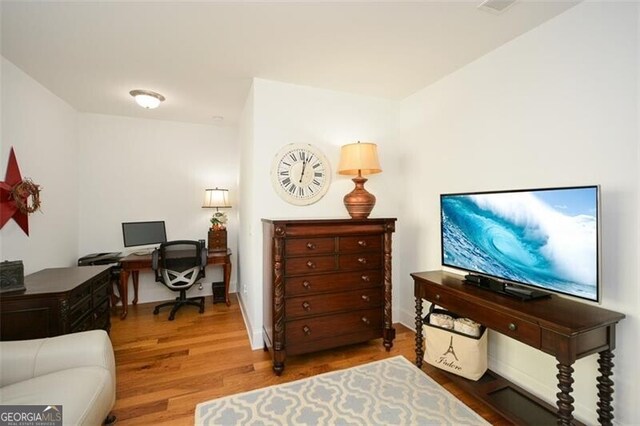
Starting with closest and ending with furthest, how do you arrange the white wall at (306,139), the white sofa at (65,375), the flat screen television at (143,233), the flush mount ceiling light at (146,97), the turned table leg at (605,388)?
the white sofa at (65,375) < the turned table leg at (605,388) < the white wall at (306,139) < the flush mount ceiling light at (146,97) < the flat screen television at (143,233)

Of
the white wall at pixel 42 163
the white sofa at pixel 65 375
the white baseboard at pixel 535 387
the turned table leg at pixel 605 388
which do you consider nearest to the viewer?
the white sofa at pixel 65 375

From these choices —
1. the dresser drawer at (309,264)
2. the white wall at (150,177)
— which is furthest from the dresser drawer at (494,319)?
the white wall at (150,177)

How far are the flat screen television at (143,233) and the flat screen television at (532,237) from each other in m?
3.63

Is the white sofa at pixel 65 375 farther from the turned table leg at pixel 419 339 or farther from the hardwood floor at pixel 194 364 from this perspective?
the turned table leg at pixel 419 339

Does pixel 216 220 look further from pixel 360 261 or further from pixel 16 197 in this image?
pixel 360 261

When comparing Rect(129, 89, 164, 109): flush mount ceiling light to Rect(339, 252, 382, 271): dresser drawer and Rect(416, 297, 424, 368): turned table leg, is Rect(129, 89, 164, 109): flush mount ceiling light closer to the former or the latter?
Rect(339, 252, 382, 271): dresser drawer

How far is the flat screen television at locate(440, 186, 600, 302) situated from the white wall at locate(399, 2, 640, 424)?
0.82 ft

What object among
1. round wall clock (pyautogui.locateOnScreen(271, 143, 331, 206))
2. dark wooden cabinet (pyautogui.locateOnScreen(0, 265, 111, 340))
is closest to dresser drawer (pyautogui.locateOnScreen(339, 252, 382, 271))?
round wall clock (pyautogui.locateOnScreen(271, 143, 331, 206))

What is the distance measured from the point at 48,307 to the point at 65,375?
2.78 ft

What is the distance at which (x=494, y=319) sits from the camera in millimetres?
1692

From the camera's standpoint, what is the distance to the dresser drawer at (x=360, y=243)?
7.90 feet

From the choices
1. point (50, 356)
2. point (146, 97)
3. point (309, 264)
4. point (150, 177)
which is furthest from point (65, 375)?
point (150, 177)

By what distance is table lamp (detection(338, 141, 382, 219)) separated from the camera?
8.40 ft

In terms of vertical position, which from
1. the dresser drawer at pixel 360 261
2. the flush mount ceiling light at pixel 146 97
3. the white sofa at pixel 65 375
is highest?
the flush mount ceiling light at pixel 146 97
